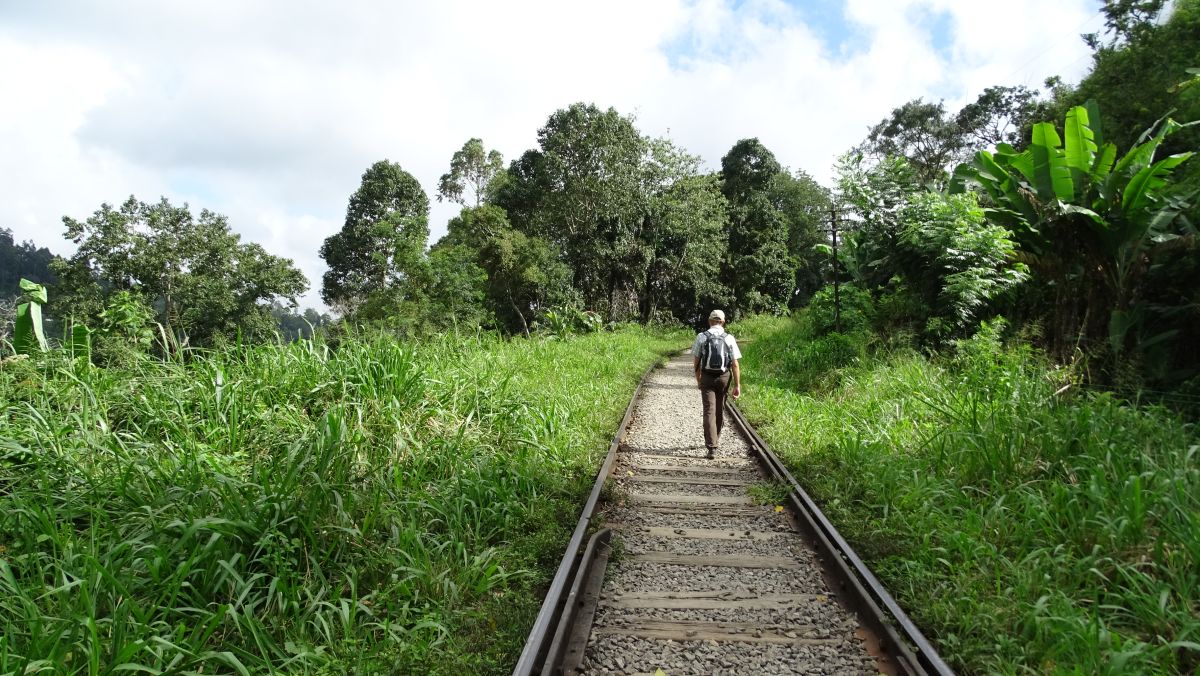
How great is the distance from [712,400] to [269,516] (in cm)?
492

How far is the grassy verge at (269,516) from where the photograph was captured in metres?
2.82

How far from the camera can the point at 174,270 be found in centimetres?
3030

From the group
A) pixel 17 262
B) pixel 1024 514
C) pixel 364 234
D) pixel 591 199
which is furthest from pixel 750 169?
pixel 17 262

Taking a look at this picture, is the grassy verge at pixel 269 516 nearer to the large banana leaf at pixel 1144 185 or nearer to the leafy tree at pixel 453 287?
the large banana leaf at pixel 1144 185

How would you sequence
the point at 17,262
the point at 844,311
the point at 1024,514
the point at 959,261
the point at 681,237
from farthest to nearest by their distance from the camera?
the point at 17,262 → the point at 681,237 → the point at 844,311 → the point at 959,261 → the point at 1024,514

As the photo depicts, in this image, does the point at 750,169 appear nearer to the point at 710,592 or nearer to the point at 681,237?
the point at 681,237

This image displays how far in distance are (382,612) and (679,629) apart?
1646 millimetres

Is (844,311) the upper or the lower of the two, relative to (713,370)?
upper

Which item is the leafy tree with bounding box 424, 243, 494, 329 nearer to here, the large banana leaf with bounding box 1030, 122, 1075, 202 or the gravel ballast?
the gravel ballast

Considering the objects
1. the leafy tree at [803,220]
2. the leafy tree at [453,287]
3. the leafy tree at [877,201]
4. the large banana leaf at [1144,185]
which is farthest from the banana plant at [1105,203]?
the leafy tree at [803,220]

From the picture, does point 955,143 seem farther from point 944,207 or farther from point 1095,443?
point 1095,443

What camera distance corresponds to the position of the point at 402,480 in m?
4.59

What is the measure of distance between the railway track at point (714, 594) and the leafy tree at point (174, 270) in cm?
2585

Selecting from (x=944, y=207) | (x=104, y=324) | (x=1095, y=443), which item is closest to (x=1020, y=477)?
Result: (x=1095, y=443)
